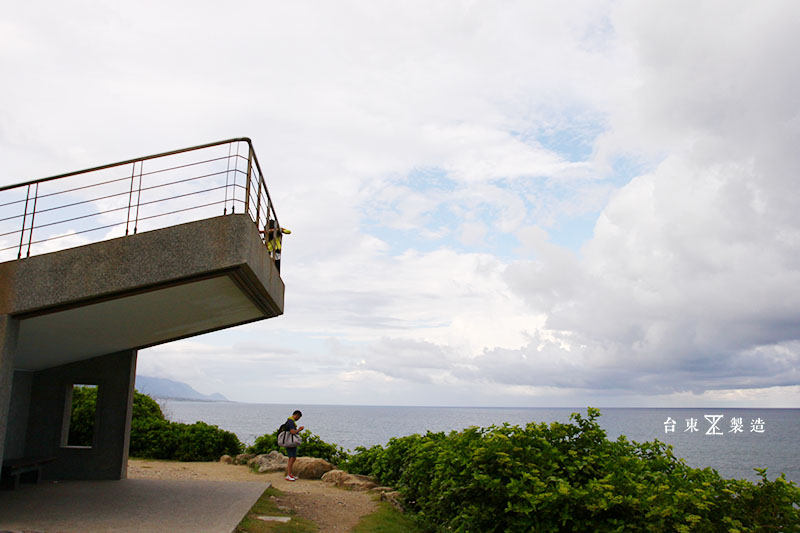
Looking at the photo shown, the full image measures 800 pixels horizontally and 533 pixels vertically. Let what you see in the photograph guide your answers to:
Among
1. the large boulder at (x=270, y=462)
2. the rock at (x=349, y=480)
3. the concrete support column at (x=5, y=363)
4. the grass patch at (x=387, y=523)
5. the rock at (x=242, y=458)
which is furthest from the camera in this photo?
the rock at (x=242, y=458)

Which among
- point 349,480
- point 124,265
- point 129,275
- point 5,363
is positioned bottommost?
point 349,480

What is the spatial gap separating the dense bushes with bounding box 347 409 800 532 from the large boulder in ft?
26.3

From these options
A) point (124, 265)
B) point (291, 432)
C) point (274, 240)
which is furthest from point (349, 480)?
point (124, 265)

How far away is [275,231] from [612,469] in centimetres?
692

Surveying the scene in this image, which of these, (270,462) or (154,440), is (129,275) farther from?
(154,440)

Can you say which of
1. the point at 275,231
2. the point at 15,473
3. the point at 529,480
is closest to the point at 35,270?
the point at 275,231

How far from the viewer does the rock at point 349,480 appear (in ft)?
46.1

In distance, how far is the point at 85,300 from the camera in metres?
8.18

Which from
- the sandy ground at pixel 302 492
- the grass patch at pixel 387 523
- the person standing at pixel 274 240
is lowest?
the grass patch at pixel 387 523

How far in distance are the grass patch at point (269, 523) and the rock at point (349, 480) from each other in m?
2.86

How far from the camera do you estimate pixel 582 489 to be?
7.50 meters

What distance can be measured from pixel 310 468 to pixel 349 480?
1890 mm

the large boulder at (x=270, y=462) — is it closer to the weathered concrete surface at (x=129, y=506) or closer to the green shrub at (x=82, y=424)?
the weathered concrete surface at (x=129, y=506)

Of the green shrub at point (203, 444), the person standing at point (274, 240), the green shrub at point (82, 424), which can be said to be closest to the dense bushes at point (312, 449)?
the green shrub at point (203, 444)
